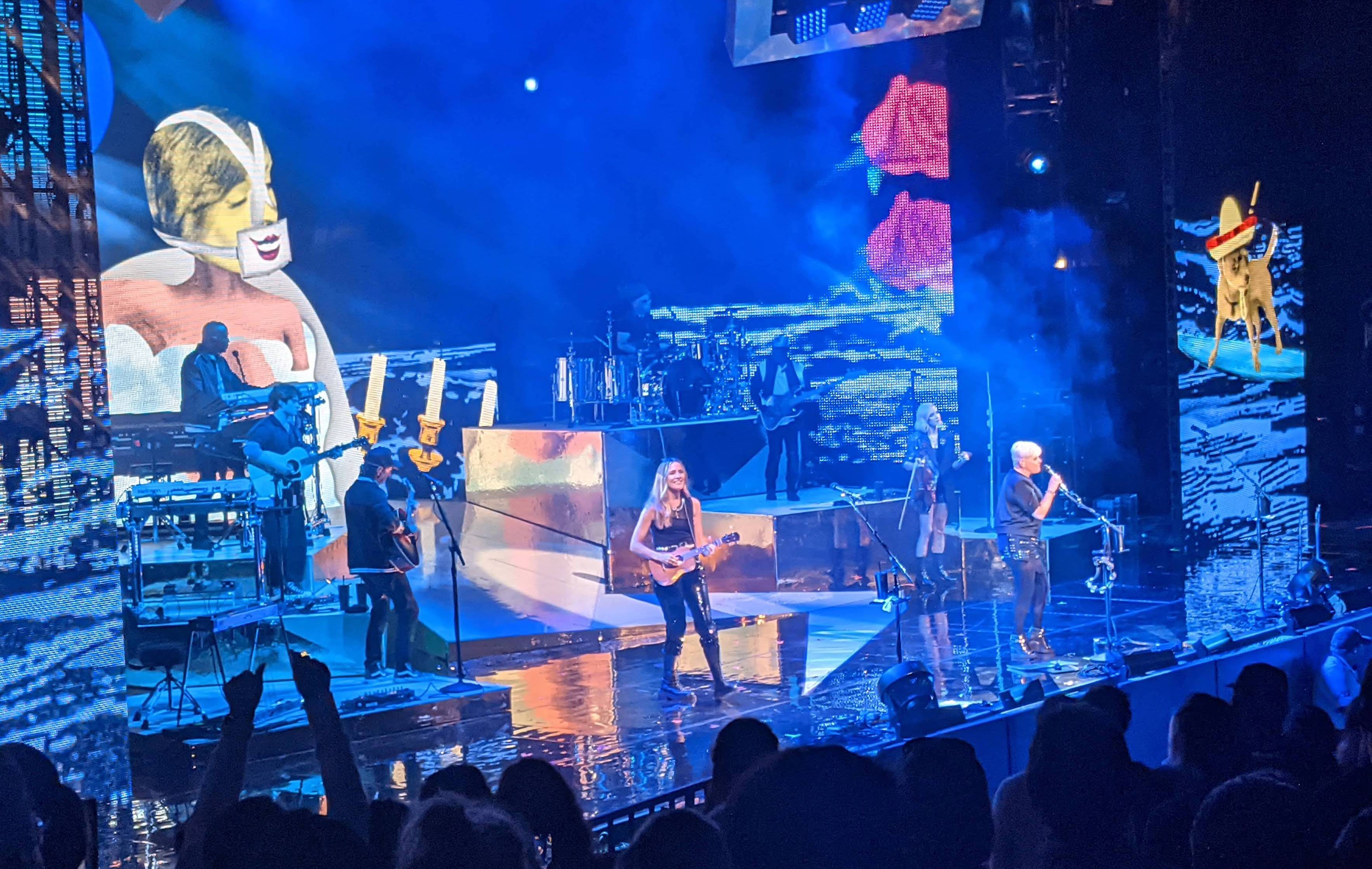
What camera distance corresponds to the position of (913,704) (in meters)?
5.35

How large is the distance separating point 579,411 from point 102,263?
3.80 metres

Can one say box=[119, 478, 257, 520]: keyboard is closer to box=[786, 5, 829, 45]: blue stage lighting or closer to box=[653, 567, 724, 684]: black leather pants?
box=[653, 567, 724, 684]: black leather pants

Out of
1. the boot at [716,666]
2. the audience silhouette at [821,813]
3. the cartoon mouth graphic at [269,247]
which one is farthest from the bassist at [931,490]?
the audience silhouette at [821,813]

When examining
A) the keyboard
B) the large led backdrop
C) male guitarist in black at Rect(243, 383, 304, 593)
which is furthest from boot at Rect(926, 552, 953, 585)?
the keyboard

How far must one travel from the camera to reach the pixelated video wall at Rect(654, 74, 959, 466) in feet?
36.5

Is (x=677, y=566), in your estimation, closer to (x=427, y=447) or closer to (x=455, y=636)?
(x=455, y=636)

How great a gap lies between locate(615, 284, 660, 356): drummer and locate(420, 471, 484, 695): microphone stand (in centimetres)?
193

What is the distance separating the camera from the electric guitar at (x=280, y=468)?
26.2 feet

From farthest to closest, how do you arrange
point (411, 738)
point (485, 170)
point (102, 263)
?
point (485, 170) < point (102, 263) < point (411, 738)

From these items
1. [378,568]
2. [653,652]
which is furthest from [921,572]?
[378,568]

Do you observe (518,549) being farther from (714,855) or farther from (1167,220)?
(714,855)

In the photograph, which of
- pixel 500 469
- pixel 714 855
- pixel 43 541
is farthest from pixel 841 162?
pixel 714 855

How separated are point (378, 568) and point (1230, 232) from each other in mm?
7789

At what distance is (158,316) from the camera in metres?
8.02
